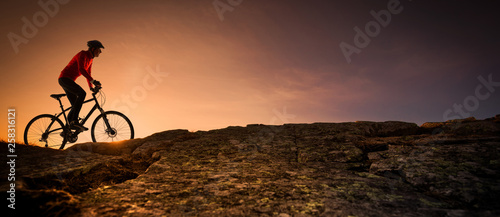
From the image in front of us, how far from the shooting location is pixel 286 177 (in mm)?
3492

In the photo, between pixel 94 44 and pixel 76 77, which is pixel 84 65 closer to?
pixel 76 77

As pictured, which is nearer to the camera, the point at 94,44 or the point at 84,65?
the point at 84,65

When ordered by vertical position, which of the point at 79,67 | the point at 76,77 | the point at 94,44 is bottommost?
the point at 76,77

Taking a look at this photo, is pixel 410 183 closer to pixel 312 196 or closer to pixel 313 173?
pixel 313 173

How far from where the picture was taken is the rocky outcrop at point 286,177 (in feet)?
7.88

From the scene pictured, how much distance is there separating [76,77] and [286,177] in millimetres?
7963

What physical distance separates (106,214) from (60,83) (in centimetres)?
708

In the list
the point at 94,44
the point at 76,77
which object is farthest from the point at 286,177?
the point at 76,77

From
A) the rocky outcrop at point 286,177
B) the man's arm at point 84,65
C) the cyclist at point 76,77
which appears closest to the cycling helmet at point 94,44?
the cyclist at point 76,77

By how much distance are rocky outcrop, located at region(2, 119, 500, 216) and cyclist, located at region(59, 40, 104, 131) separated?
2.49m

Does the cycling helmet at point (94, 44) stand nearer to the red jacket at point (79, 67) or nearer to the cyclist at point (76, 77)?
the cyclist at point (76, 77)

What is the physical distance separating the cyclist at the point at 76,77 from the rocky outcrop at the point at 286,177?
98.0 inches

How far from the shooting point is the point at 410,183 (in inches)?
125

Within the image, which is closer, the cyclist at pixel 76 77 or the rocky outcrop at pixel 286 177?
the rocky outcrop at pixel 286 177
